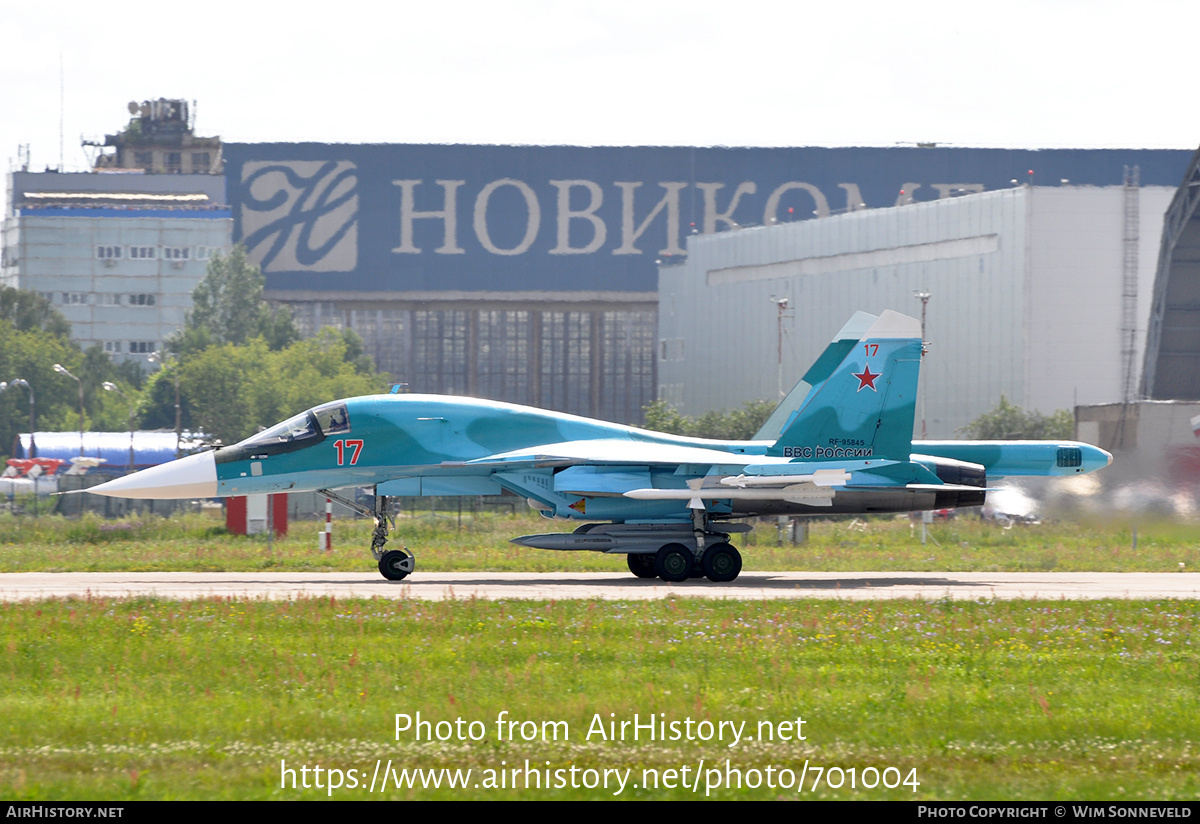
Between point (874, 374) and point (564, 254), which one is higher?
point (564, 254)

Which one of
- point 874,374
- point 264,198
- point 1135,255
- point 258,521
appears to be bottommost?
point 258,521

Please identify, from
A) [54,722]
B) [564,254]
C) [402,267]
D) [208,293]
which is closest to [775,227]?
[564,254]

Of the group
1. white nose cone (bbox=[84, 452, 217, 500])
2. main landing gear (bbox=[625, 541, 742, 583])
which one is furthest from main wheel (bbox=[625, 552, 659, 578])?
white nose cone (bbox=[84, 452, 217, 500])

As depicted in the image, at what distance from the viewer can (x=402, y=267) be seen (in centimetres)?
11762

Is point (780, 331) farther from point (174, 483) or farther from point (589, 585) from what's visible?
point (174, 483)

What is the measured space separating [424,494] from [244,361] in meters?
74.7

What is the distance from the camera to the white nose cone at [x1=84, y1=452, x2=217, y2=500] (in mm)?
22594

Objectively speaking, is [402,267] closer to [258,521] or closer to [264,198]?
[264,198]

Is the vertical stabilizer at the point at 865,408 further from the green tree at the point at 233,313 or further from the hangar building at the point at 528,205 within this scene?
the hangar building at the point at 528,205

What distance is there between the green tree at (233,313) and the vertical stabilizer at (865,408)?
9112 centimetres

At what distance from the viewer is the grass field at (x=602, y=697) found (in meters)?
9.21

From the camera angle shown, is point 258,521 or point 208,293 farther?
point 208,293

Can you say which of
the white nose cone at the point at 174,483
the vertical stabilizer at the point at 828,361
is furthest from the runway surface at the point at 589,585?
the vertical stabilizer at the point at 828,361

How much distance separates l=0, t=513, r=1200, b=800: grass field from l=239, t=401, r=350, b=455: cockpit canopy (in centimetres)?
545
